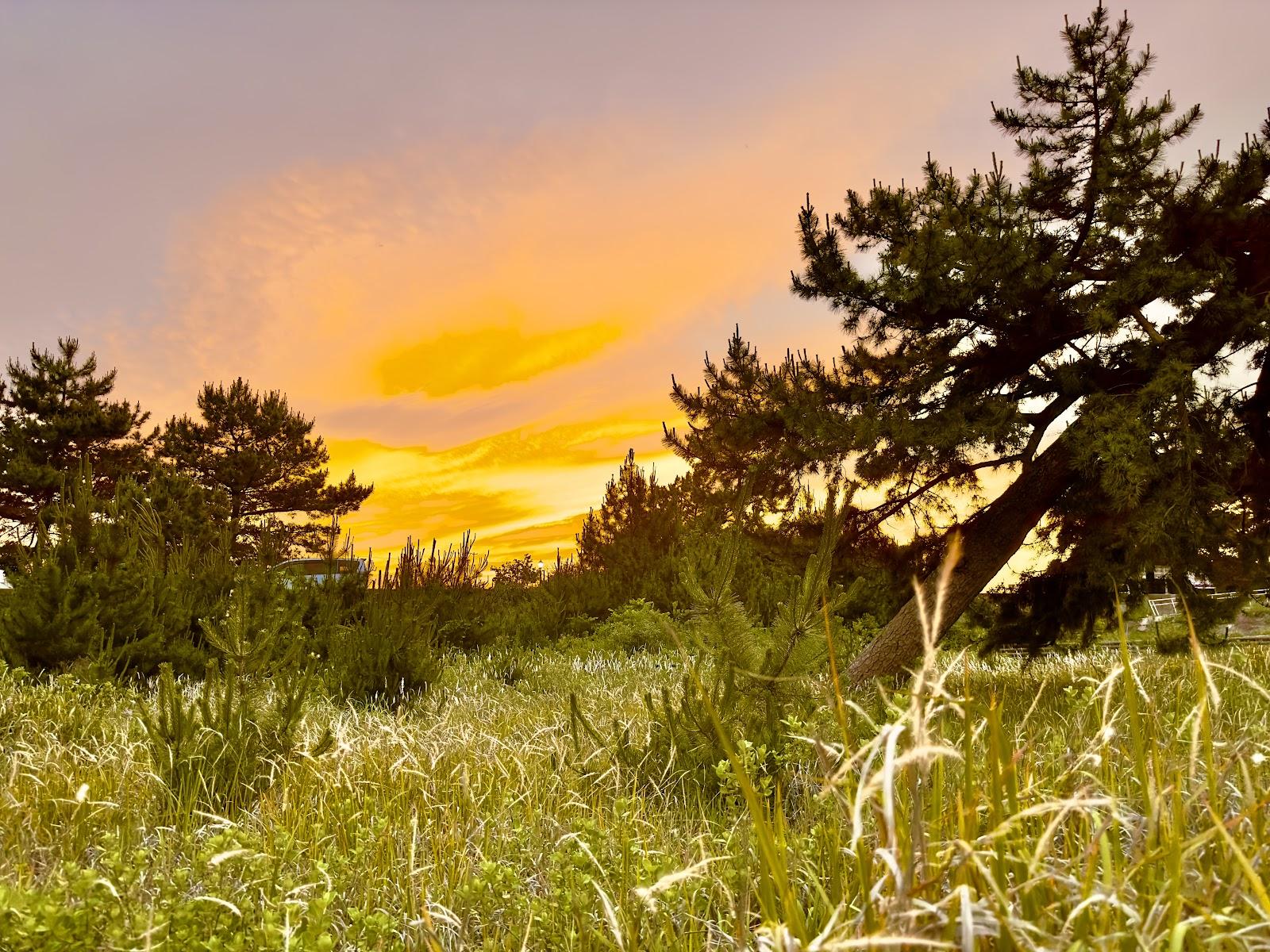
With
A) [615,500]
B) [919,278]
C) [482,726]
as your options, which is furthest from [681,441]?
[615,500]

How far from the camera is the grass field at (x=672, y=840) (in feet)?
4.21

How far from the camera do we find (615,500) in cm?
2077

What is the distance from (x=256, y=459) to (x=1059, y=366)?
31996 mm

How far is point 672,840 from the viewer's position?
2.82m

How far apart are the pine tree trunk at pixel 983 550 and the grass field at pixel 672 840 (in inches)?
52.1

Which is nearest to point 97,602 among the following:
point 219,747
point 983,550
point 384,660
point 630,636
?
point 384,660

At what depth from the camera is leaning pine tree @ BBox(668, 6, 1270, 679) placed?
16.8 feet

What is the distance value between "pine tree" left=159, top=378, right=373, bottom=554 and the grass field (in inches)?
1176

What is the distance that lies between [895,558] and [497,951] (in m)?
5.15

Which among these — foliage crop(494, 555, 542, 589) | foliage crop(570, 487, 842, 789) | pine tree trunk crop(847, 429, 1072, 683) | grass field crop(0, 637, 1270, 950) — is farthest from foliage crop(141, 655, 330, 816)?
foliage crop(494, 555, 542, 589)

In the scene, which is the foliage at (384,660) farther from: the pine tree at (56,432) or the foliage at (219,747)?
the pine tree at (56,432)

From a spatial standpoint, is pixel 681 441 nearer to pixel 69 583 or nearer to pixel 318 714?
pixel 318 714

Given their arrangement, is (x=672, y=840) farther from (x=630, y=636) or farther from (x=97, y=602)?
(x=630, y=636)

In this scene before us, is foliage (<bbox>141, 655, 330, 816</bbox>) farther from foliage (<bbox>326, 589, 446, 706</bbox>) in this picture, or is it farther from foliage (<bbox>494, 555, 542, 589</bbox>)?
foliage (<bbox>494, 555, 542, 589</bbox>)
